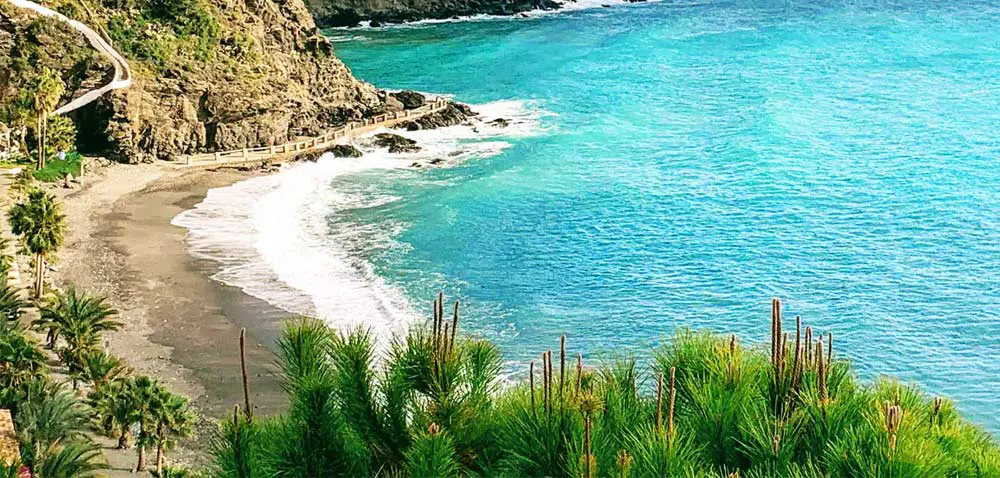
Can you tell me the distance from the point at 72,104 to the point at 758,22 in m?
95.3

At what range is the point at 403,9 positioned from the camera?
6152 inches

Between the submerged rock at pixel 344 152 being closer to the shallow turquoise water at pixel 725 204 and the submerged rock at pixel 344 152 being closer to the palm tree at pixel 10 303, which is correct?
the shallow turquoise water at pixel 725 204

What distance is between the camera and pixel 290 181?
7338cm

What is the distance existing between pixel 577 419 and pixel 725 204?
5253cm

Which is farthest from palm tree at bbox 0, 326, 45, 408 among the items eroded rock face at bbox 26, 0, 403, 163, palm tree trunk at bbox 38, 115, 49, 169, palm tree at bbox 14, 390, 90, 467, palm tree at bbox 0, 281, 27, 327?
eroded rock face at bbox 26, 0, 403, 163

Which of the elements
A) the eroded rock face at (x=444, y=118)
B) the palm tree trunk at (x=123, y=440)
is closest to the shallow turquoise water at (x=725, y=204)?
Result: the eroded rock face at (x=444, y=118)

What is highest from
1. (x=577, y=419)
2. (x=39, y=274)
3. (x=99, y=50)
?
(x=99, y=50)

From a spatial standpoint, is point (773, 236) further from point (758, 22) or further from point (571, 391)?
point (758, 22)

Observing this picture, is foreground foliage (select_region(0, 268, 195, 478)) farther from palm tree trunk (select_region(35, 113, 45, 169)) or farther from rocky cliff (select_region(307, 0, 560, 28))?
rocky cliff (select_region(307, 0, 560, 28))

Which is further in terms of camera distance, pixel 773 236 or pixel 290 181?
pixel 290 181

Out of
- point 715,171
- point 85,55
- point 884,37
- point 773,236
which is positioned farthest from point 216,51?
point 884,37

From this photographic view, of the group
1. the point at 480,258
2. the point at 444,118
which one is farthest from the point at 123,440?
the point at 444,118

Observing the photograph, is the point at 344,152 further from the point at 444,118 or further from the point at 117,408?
the point at 117,408

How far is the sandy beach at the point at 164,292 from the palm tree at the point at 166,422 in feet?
6.16
